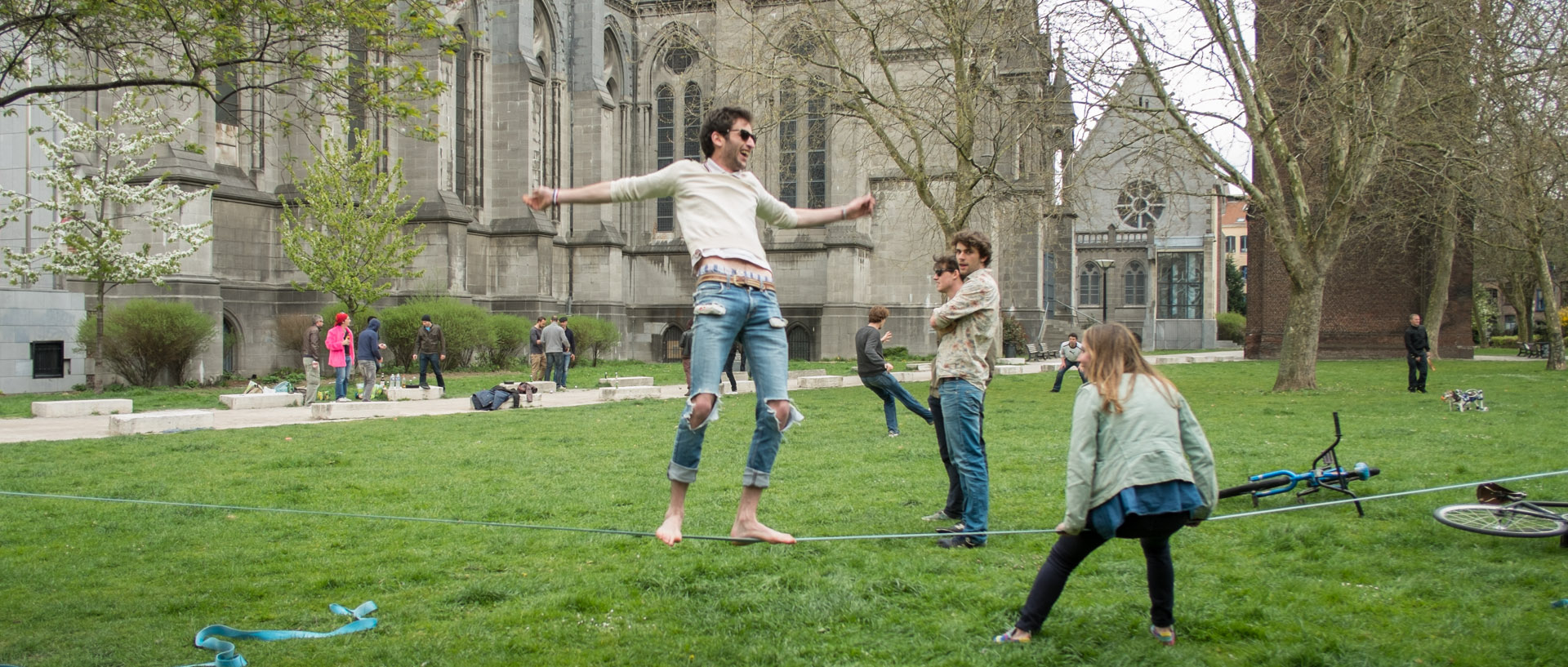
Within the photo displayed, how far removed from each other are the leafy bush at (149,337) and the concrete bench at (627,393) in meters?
10.1

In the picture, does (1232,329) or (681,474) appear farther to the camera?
(1232,329)

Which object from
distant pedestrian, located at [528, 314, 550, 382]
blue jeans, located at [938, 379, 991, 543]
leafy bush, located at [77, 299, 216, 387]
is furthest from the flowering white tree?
blue jeans, located at [938, 379, 991, 543]

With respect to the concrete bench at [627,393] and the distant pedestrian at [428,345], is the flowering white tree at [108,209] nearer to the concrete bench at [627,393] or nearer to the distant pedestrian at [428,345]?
the distant pedestrian at [428,345]

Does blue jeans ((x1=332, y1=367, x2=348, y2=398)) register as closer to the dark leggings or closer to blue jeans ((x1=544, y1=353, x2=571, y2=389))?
blue jeans ((x1=544, y1=353, x2=571, y2=389))

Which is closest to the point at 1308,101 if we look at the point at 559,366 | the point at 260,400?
the point at 559,366

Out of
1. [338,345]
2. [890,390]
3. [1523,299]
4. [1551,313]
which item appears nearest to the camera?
[890,390]

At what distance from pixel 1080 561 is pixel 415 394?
18.1 meters

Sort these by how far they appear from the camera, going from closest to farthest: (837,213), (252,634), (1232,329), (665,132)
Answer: (252,634)
(837,213)
(665,132)
(1232,329)

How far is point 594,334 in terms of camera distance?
35.7m

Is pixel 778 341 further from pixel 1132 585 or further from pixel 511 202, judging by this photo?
pixel 511 202

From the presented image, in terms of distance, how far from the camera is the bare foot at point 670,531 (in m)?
5.06

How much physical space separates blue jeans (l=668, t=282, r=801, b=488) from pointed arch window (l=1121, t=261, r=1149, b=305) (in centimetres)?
7281

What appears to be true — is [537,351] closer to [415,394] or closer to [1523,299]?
[415,394]

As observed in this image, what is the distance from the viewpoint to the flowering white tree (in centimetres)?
2317
